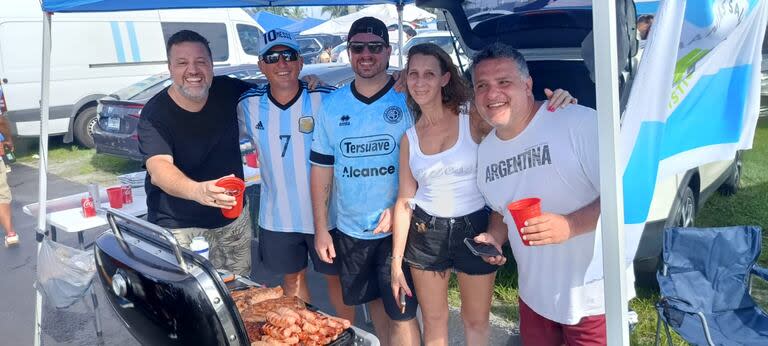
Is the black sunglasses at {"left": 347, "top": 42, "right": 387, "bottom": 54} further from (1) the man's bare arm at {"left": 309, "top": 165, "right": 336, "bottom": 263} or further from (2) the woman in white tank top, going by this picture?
(1) the man's bare arm at {"left": 309, "top": 165, "right": 336, "bottom": 263}

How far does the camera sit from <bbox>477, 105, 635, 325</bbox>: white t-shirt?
213cm

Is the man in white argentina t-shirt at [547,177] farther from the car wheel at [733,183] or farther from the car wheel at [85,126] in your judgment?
→ the car wheel at [85,126]

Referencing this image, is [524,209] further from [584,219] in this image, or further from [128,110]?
[128,110]

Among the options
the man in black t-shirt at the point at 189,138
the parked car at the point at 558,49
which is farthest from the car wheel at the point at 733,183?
the man in black t-shirt at the point at 189,138

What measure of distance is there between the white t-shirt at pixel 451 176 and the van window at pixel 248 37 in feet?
31.5

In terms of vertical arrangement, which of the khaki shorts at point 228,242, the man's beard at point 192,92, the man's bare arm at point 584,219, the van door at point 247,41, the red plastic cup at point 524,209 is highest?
the van door at point 247,41

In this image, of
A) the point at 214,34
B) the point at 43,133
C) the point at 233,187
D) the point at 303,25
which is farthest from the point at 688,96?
the point at 303,25

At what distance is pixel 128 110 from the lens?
8.35m

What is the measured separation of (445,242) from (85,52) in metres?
9.80

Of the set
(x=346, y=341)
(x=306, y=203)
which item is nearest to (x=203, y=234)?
(x=306, y=203)

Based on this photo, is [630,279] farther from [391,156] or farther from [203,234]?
[203,234]

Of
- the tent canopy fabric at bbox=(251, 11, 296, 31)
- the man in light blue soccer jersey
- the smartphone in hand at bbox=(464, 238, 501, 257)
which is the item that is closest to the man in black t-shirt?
the man in light blue soccer jersey

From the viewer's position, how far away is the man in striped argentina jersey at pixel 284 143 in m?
2.99

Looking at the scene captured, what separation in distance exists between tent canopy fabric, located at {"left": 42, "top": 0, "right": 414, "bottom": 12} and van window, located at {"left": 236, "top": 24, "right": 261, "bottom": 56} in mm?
6842
